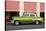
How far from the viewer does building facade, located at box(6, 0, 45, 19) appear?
8.17 ft

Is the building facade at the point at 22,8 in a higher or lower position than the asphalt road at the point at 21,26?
higher

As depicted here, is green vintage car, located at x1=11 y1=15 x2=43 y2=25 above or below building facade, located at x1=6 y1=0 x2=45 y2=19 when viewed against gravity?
below

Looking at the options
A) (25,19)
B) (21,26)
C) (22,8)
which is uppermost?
(22,8)

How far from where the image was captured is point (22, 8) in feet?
8.31

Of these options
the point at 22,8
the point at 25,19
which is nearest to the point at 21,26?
the point at 25,19

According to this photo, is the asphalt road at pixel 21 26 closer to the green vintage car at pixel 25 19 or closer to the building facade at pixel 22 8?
the green vintage car at pixel 25 19

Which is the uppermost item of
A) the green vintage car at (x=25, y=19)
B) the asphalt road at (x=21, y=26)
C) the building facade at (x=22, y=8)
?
the building facade at (x=22, y=8)

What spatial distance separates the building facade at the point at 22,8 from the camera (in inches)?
98.0

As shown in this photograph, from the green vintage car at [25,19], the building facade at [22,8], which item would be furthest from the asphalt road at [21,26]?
the building facade at [22,8]

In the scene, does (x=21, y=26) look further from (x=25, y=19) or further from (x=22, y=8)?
(x=22, y=8)

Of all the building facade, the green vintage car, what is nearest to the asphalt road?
the green vintage car

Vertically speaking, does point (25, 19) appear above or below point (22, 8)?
below

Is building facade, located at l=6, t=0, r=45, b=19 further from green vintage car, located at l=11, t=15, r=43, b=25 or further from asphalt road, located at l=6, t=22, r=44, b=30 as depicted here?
asphalt road, located at l=6, t=22, r=44, b=30
